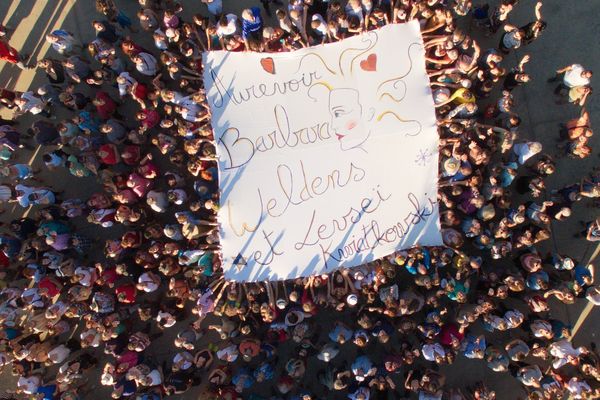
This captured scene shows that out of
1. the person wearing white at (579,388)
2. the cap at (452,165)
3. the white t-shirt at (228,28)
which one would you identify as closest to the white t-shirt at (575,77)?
the cap at (452,165)

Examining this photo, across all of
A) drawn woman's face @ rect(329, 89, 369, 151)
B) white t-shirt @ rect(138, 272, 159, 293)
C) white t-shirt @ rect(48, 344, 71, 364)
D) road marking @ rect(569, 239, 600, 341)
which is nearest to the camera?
white t-shirt @ rect(138, 272, 159, 293)

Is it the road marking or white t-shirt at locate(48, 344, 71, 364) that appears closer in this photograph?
white t-shirt at locate(48, 344, 71, 364)

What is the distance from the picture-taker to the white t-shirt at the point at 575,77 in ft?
22.0

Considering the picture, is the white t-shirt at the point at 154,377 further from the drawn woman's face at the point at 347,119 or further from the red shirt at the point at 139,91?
the drawn woman's face at the point at 347,119

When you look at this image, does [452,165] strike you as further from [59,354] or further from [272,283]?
[59,354]

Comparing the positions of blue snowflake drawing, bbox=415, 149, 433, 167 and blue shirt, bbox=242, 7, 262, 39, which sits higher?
blue shirt, bbox=242, 7, 262, 39

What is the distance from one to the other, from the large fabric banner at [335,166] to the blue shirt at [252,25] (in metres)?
0.75

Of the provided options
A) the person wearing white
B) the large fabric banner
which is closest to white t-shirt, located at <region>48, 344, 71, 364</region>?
the large fabric banner

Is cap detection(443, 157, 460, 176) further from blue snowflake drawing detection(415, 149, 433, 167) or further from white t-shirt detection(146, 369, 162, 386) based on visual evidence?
white t-shirt detection(146, 369, 162, 386)

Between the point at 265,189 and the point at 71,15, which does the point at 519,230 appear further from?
the point at 71,15

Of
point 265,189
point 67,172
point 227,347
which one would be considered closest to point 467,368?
point 227,347

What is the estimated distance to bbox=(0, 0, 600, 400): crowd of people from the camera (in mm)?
6562

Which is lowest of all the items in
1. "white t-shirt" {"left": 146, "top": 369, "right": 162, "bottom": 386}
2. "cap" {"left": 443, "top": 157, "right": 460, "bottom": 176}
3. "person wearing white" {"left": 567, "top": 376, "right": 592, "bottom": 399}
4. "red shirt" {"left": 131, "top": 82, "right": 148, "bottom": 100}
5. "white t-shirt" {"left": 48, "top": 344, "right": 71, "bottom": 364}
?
"person wearing white" {"left": 567, "top": 376, "right": 592, "bottom": 399}

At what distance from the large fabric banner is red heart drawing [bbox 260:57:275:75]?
44cm
